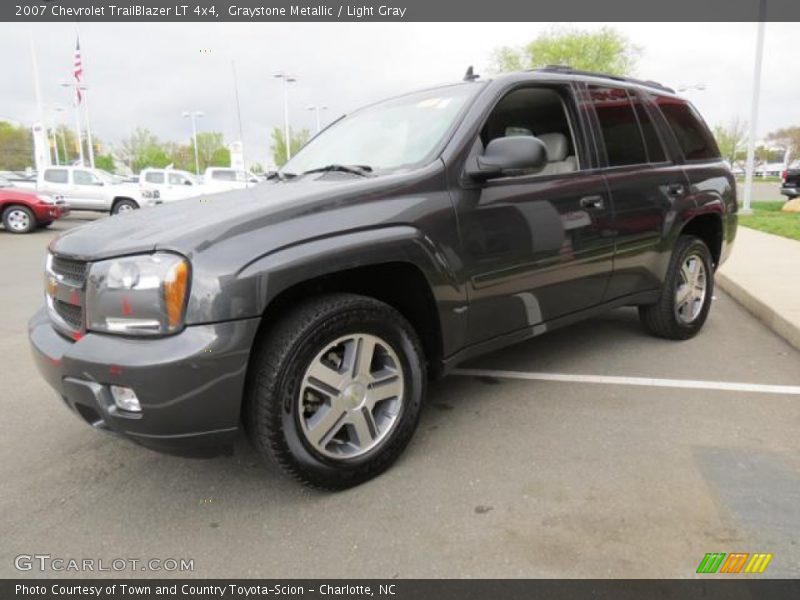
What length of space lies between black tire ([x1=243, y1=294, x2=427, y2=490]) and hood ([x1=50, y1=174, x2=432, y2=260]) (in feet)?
1.15

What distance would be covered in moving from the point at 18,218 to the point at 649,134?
1585cm

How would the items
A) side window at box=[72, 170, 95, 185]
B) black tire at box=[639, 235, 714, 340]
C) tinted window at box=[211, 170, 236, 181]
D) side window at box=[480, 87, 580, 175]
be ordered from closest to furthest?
side window at box=[480, 87, 580, 175] → black tire at box=[639, 235, 714, 340] → side window at box=[72, 170, 95, 185] → tinted window at box=[211, 170, 236, 181]

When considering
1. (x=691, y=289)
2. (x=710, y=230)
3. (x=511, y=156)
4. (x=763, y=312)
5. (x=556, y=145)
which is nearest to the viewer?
(x=511, y=156)

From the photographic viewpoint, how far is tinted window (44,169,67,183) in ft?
62.1

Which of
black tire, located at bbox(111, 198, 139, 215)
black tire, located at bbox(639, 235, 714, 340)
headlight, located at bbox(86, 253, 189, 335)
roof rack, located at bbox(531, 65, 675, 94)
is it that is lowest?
black tire, located at bbox(111, 198, 139, 215)

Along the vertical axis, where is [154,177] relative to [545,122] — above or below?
below

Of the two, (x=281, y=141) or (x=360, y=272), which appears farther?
(x=281, y=141)

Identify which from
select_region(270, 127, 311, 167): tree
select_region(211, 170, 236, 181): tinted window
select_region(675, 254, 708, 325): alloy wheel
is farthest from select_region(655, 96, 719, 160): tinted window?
select_region(270, 127, 311, 167): tree

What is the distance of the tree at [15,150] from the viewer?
244 ft

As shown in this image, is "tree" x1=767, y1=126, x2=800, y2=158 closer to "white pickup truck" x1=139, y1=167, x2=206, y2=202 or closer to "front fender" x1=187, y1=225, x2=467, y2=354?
"white pickup truck" x1=139, y1=167, x2=206, y2=202

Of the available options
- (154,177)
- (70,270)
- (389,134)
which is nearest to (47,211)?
(154,177)

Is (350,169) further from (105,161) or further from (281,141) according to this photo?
(105,161)

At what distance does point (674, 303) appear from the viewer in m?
4.48
